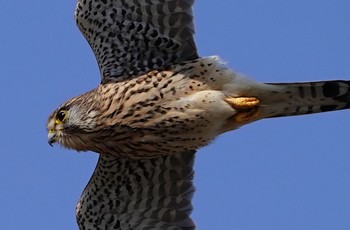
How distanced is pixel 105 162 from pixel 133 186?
0.53m

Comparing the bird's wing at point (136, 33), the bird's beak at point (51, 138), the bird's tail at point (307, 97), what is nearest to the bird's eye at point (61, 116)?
the bird's beak at point (51, 138)

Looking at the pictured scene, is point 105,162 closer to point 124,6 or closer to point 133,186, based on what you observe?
point 133,186

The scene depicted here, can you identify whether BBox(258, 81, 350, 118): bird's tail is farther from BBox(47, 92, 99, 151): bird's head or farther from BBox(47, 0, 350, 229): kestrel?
Answer: BBox(47, 92, 99, 151): bird's head

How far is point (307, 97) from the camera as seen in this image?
1259 centimetres

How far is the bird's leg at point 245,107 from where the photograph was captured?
12711 millimetres

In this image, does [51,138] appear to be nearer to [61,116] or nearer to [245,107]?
[61,116]

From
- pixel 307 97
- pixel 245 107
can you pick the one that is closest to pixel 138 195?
pixel 245 107

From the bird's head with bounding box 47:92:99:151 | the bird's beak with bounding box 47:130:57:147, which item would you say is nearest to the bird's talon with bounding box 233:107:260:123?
the bird's head with bounding box 47:92:99:151

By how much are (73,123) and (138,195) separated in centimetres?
149

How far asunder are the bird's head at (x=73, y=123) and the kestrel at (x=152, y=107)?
15 millimetres

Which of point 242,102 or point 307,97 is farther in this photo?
point 242,102

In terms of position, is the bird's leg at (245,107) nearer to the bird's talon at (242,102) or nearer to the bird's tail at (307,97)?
the bird's talon at (242,102)

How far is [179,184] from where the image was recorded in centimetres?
1360

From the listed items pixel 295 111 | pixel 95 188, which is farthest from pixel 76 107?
pixel 295 111
